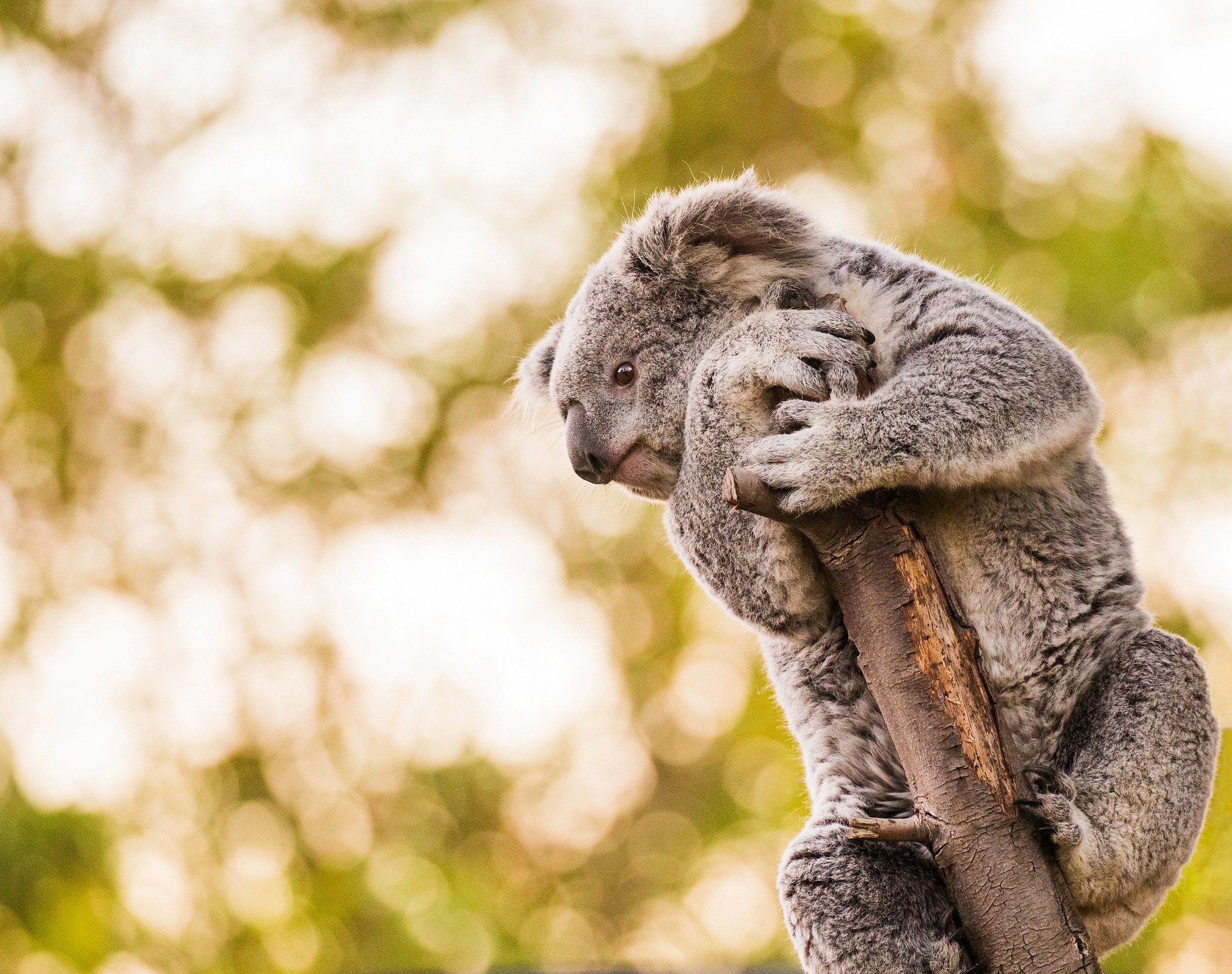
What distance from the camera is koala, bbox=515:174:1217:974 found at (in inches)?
89.7

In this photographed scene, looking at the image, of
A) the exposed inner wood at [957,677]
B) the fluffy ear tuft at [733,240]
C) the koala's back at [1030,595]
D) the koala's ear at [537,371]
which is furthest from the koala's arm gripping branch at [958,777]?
the koala's ear at [537,371]

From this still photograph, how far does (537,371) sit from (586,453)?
0.51 m

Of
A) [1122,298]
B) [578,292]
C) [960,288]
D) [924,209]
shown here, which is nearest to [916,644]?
[960,288]

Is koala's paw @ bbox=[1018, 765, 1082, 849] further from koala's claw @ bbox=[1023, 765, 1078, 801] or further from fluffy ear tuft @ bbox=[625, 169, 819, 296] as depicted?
fluffy ear tuft @ bbox=[625, 169, 819, 296]

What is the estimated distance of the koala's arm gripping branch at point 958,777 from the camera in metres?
2.06

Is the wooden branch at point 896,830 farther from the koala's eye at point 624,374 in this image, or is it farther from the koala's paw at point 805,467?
the koala's eye at point 624,374

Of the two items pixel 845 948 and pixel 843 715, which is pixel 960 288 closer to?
pixel 843 715

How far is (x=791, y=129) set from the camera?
10.3 meters

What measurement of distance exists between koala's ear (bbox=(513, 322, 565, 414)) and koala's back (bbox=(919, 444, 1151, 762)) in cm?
110

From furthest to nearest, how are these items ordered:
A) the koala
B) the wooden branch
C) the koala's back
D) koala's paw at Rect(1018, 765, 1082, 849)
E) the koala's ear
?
1. the koala's ear
2. the koala's back
3. the koala
4. koala's paw at Rect(1018, 765, 1082, 849)
5. the wooden branch

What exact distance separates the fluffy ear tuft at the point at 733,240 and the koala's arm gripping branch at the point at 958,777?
2.55 feet

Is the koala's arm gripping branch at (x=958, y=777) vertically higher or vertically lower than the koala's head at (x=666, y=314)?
lower

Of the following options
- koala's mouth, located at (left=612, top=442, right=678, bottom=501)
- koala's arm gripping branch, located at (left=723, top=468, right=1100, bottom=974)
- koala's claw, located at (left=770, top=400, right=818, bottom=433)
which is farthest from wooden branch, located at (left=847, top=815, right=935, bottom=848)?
koala's mouth, located at (left=612, top=442, right=678, bottom=501)

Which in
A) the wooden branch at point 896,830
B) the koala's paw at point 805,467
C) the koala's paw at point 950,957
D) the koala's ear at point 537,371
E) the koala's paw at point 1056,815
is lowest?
the koala's paw at point 950,957
